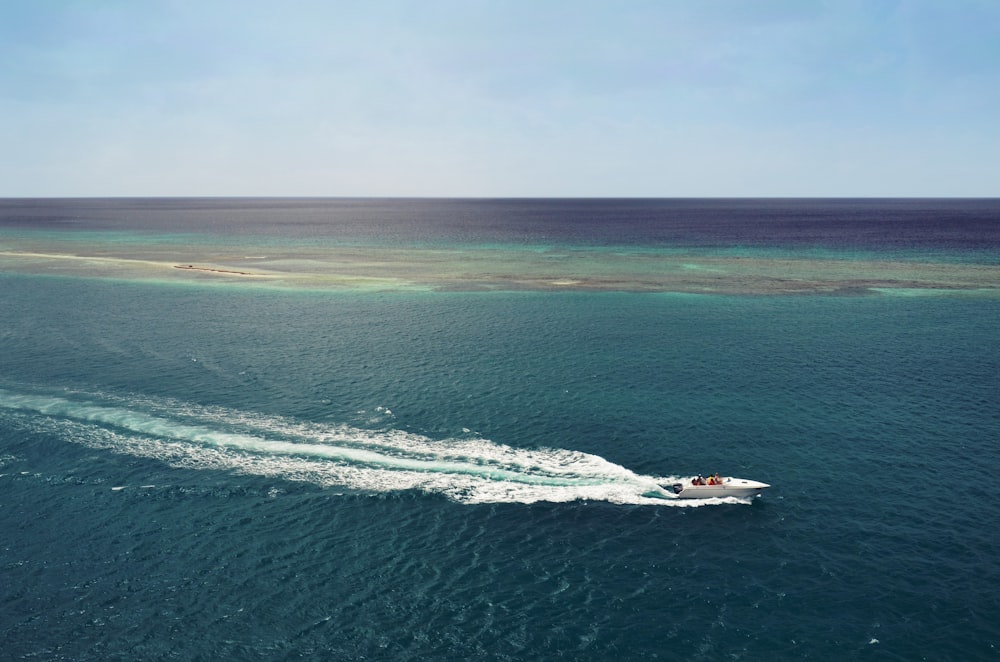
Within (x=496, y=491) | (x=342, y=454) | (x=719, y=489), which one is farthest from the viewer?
(x=342, y=454)

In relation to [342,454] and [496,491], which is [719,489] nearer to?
[496,491]

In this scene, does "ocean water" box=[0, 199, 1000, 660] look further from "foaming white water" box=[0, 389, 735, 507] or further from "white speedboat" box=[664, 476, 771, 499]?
"white speedboat" box=[664, 476, 771, 499]

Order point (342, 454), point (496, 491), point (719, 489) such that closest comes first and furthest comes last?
point (719, 489), point (496, 491), point (342, 454)

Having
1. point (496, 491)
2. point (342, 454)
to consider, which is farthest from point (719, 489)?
point (342, 454)

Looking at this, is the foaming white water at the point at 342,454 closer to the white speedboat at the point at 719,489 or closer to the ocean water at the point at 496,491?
the ocean water at the point at 496,491

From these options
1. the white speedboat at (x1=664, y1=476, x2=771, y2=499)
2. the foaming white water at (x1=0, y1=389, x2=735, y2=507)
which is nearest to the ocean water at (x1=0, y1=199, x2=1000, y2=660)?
the foaming white water at (x1=0, y1=389, x2=735, y2=507)

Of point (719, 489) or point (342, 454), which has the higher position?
point (342, 454)
